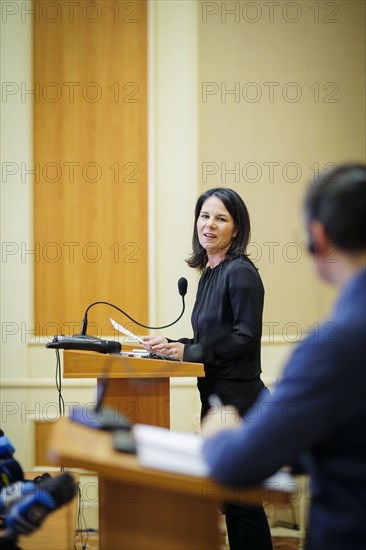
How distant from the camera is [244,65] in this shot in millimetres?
4105

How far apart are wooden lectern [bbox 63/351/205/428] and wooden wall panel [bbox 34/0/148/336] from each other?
149 cm

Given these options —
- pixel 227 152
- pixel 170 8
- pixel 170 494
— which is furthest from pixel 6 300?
pixel 170 494

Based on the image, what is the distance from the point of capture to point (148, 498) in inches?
71.1

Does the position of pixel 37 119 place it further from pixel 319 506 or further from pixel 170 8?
pixel 319 506

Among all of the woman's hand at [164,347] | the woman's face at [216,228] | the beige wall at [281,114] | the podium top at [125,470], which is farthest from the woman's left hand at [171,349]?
the beige wall at [281,114]

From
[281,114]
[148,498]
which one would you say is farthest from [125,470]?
[281,114]

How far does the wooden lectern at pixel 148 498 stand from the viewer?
1392 millimetres

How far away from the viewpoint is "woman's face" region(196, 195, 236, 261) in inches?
117

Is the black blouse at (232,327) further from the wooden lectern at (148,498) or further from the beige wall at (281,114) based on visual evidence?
the beige wall at (281,114)

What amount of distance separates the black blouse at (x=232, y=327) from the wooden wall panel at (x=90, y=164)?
1.32m

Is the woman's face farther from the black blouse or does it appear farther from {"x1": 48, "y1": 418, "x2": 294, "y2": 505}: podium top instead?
{"x1": 48, "y1": 418, "x2": 294, "y2": 505}: podium top

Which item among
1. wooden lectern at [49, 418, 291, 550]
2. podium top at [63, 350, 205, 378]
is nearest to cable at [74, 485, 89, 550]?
podium top at [63, 350, 205, 378]

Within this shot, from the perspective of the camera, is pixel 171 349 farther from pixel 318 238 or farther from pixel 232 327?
pixel 318 238

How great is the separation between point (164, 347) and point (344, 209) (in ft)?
4.75
